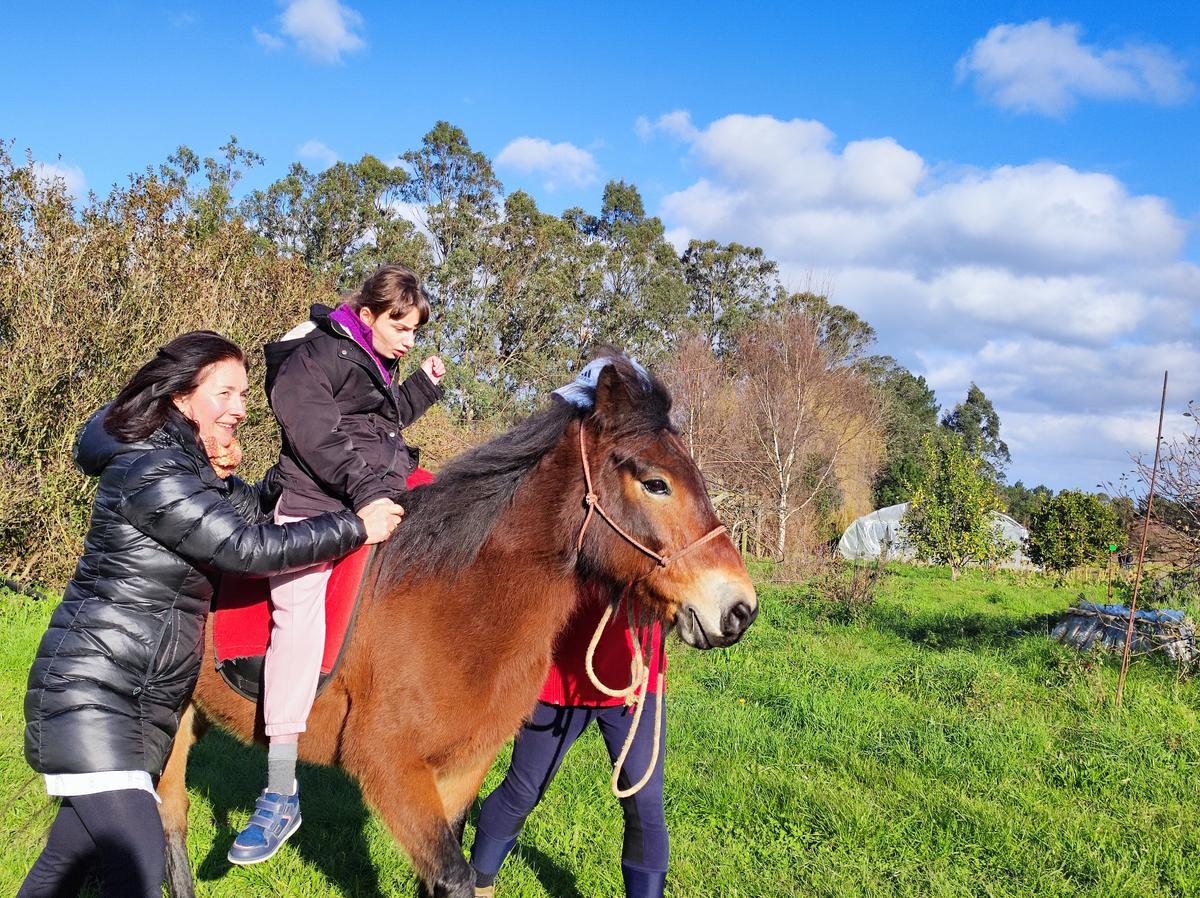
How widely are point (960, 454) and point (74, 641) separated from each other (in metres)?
27.7

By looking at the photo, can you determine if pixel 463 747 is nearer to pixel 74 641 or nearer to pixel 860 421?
pixel 74 641

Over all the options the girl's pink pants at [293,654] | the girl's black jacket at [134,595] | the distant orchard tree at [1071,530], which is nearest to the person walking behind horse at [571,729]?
the girl's pink pants at [293,654]

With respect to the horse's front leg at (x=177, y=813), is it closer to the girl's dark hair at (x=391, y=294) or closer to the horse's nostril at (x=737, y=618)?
the girl's dark hair at (x=391, y=294)

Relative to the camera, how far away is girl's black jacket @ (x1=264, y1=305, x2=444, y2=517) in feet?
10.1

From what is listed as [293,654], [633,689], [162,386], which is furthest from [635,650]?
[162,386]

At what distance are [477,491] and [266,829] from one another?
1.43 m

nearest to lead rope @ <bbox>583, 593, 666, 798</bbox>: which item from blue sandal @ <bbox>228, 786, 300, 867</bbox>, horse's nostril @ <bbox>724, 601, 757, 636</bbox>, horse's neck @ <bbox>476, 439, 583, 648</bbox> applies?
horse's neck @ <bbox>476, 439, 583, 648</bbox>

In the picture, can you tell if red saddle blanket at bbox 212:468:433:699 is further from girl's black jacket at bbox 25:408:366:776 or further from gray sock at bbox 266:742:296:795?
girl's black jacket at bbox 25:408:366:776

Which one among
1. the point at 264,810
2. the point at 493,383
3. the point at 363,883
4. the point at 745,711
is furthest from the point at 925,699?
the point at 493,383

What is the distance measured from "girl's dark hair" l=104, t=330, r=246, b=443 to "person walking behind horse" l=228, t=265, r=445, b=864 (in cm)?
30

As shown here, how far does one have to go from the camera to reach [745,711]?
709 cm

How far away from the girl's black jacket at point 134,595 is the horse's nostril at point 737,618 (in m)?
1.42

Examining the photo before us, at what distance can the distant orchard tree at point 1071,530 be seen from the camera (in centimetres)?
2419

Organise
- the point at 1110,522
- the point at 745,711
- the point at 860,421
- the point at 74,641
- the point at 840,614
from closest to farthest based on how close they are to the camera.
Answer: the point at 74,641, the point at 745,711, the point at 840,614, the point at 1110,522, the point at 860,421
